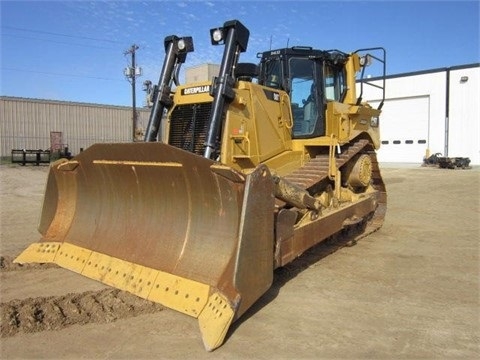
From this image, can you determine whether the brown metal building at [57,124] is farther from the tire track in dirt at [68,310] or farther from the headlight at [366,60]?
the tire track in dirt at [68,310]

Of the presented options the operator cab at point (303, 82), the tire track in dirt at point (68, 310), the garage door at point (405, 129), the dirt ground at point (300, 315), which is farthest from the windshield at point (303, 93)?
the garage door at point (405, 129)

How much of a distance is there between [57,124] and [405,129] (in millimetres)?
26661

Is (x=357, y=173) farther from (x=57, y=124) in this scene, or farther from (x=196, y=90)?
(x=57, y=124)

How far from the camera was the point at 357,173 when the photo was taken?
728 cm

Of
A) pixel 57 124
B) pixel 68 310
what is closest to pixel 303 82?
pixel 68 310

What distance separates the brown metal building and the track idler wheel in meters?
30.8

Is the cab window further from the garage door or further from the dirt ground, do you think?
the garage door

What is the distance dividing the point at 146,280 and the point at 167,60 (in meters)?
3.14

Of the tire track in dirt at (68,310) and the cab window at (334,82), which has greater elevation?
the cab window at (334,82)

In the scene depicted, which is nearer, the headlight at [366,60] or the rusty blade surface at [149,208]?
the rusty blade surface at [149,208]

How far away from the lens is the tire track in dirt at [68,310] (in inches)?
149

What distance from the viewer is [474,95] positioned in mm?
24922

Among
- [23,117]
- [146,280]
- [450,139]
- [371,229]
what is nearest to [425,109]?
[450,139]

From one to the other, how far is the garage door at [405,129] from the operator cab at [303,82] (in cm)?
2209
